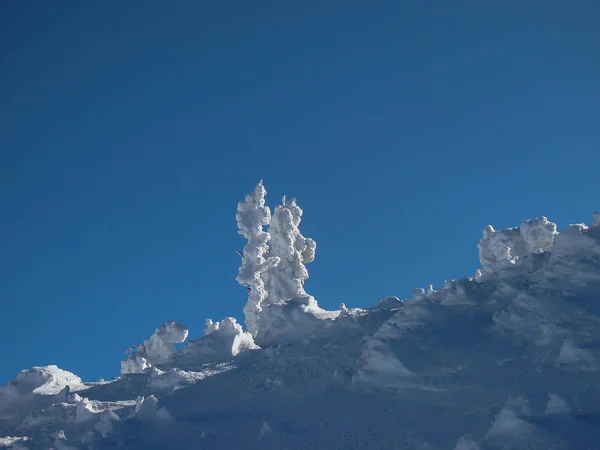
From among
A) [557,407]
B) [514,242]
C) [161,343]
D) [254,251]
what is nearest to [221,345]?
[161,343]

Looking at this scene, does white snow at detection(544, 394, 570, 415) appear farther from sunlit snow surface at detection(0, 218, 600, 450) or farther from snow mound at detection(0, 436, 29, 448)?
snow mound at detection(0, 436, 29, 448)

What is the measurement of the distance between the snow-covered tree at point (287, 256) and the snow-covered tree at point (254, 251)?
817 millimetres

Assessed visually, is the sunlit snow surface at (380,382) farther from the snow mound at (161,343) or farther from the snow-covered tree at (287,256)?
the snow-covered tree at (287,256)

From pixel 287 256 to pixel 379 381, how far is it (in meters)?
27.4

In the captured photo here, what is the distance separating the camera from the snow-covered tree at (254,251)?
61.2 meters

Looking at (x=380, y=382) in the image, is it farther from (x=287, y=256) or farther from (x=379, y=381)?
(x=287, y=256)

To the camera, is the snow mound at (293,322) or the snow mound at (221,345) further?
the snow mound at (221,345)

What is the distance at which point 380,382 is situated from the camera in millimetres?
36594

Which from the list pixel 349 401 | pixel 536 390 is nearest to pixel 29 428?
pixel 349 401

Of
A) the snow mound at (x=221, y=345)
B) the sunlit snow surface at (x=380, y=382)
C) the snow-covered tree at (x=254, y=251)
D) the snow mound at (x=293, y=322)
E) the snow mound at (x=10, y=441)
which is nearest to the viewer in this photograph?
the sunlit snow surface at (x=380, y=382)

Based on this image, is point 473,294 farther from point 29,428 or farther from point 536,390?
point 29,428

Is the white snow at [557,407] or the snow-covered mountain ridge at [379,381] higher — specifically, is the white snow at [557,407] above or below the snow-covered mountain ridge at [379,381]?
below

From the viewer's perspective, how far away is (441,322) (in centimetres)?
4097

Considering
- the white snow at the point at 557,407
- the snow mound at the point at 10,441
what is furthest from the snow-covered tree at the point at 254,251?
the white snow at the point at 557,407
